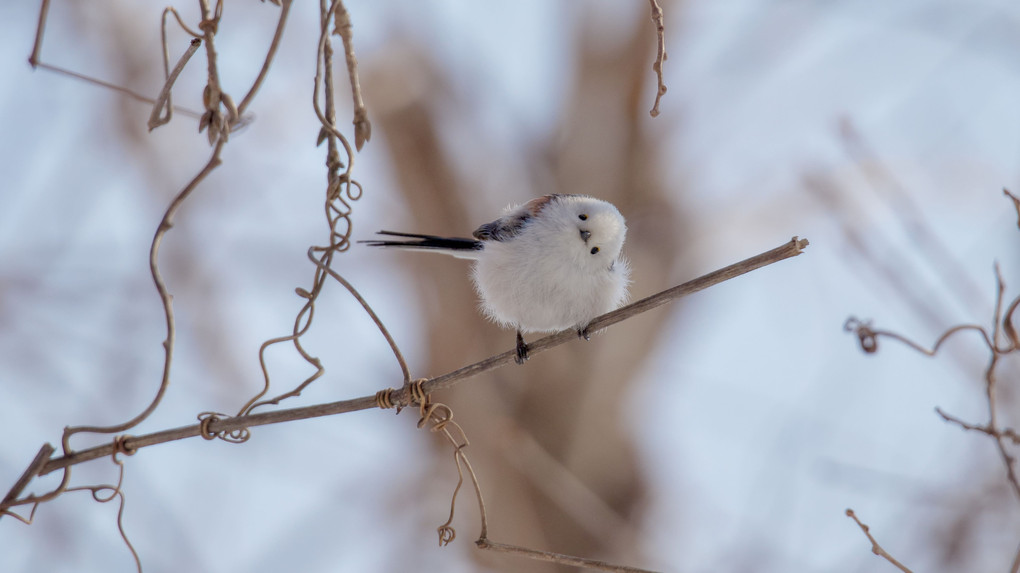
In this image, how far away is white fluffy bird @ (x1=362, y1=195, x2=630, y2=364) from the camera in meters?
2.28

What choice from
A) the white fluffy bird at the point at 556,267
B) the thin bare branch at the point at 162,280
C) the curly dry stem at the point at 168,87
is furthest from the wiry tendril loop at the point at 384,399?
Result: the white fluffy bird at the point at 556,267

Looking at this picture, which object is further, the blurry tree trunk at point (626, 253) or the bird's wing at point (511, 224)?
the blurry tree trunk at point (626, 253)

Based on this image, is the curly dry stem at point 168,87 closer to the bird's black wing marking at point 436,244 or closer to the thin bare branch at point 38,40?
the thin bare branch at point 38,40

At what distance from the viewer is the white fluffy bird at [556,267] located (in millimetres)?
2275

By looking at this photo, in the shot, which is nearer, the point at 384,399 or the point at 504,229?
the point at 384,399

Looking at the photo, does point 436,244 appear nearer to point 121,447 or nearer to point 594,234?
point 594,234

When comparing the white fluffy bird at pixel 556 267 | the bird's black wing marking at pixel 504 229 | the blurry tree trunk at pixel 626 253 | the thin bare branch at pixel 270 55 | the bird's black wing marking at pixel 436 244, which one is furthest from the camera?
the blurry tree trunk at pixel 626 253

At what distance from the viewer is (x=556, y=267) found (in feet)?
7.48

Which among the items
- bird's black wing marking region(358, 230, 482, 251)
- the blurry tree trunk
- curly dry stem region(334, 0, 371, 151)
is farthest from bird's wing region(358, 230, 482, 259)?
the blurry tree trunk

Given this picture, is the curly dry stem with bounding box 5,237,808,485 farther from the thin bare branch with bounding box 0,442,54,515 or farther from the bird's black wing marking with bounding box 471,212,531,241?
the bird's black wing marking with bounding box 471,212,531,241

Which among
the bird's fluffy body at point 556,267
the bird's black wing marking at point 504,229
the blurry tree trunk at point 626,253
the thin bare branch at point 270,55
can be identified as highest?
the blurry tree trunk at point 626,253

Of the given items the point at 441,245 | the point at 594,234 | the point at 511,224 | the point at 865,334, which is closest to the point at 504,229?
the point at 511,224

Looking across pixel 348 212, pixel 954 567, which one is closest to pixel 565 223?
pixel 348 212

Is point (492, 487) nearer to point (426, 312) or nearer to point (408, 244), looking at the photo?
point (426, 312)
